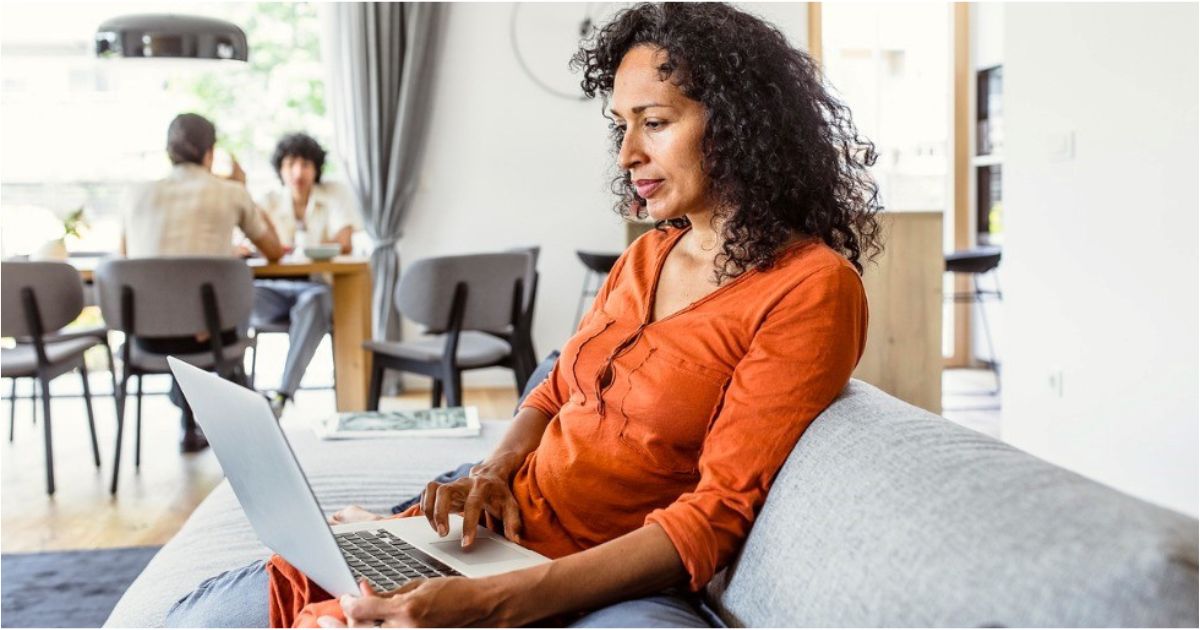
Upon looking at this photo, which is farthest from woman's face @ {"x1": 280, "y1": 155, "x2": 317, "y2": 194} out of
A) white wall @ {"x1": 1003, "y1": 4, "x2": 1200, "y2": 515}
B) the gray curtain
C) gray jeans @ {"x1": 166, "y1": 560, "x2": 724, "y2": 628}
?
gray jeans @ {"x1": 166, "y1": 560, "x2": 724, "y2": 628}

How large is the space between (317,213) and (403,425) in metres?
3.17

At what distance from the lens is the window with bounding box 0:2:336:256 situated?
613cm

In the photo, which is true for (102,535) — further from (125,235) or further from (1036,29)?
(1036,29)

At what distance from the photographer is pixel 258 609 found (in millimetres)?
1530

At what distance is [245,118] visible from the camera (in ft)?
20.6

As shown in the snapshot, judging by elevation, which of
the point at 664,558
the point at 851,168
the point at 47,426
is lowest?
the point at 47,426

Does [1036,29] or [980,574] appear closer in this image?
[980,574]

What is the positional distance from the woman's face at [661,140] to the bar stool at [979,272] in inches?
174

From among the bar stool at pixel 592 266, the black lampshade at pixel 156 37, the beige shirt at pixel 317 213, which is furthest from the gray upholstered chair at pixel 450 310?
the beige shirt at pixel 317 213

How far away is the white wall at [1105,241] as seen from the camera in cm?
347

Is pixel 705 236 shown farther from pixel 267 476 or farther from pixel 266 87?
pixel 266 87

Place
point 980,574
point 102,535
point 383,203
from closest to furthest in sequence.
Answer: point 980,574 → point 102,535 → point 383,203

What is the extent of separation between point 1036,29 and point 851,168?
9.13ft

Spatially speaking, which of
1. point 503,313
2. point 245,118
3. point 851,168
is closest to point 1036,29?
point 503,313
